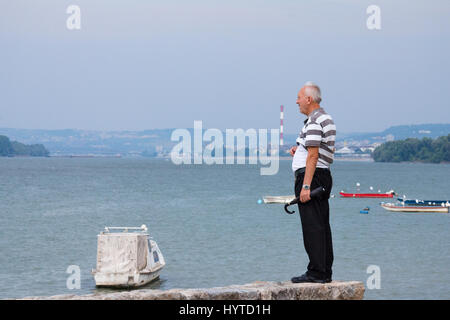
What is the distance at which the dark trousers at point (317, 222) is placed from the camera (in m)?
8.29

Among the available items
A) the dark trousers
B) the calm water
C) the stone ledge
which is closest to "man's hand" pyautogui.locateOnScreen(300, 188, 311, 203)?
the dark trousers

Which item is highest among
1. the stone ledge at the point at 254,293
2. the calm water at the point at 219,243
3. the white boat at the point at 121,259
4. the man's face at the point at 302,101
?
the man's face at the point at 302,101

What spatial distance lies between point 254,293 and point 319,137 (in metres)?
1.83

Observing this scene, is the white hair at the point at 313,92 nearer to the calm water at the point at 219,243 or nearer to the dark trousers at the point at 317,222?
the dark trousers at the point at 317,222

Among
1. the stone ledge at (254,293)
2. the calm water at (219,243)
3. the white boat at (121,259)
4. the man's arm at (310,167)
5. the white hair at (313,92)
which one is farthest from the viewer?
the calm water at (219,243)

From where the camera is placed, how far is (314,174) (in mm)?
8328

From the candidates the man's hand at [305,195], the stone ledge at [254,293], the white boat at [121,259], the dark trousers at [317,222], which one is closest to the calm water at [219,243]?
the white boat at [121,259]

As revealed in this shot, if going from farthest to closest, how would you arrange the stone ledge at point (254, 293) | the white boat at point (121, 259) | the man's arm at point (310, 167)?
the white boat at point (121, 259) < the man's arm at point (310, 167) < the stone ledge at point (254, 293)

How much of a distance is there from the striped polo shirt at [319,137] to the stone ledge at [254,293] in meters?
1.35

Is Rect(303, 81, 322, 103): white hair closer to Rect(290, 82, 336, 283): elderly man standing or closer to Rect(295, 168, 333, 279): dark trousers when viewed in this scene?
Rect(290, 82, 336, 283): elderly man standing

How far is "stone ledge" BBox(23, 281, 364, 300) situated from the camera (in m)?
7.21

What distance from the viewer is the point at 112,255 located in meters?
25.2

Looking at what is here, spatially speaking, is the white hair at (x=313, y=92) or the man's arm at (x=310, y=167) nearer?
the man's arm at (x=310, y=167)
